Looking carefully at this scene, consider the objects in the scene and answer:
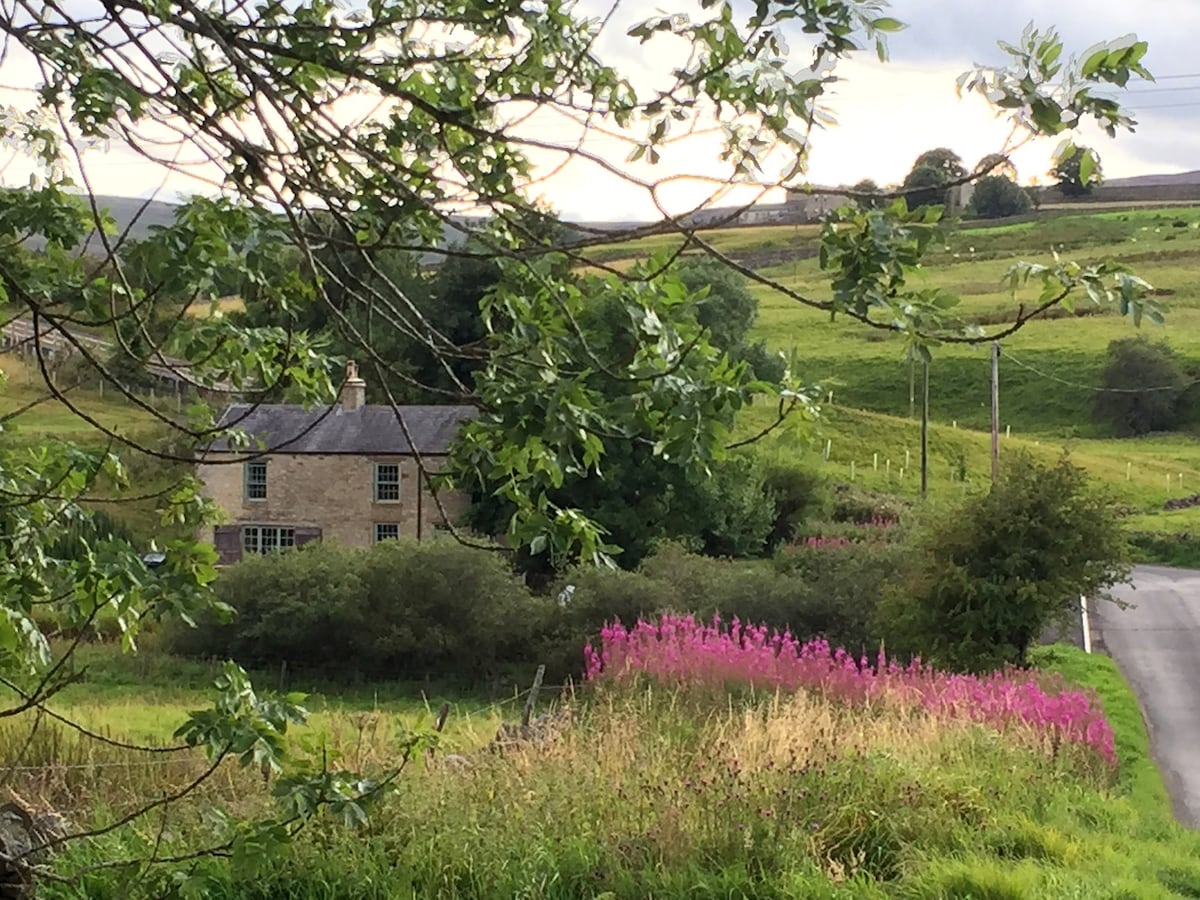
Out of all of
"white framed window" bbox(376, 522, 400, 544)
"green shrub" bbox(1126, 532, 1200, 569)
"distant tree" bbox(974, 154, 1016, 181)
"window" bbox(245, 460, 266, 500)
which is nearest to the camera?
"distant tree" bbox(974, 154, 1016, 181)

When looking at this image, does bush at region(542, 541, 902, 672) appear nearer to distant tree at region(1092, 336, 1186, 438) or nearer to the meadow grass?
the meadow grass

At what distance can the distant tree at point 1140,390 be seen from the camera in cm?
6084

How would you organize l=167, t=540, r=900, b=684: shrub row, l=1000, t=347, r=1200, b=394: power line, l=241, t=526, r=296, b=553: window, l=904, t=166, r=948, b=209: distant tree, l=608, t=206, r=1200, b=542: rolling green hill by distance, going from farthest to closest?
l=1000, t=347, r=1200, b=394: power line → l=608, t=206, r=1200, b=542: rolling green hill → l=241, t=526, r=296, b=553: window → l=167, t=540, r=900, b=684: shrub row → l=904, t=166, r=948, b=209: distant tree

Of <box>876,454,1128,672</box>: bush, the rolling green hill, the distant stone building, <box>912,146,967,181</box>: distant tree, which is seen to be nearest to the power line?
the rolling green hill

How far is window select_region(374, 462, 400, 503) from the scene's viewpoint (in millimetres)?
35781

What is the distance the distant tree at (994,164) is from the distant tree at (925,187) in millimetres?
75

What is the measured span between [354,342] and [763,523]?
32961mm

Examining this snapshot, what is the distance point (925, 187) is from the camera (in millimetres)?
2463

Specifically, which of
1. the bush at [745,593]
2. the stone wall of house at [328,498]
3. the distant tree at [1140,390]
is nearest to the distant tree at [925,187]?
the bush at [745,593]

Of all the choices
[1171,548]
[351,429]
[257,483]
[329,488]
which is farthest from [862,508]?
[257,483]

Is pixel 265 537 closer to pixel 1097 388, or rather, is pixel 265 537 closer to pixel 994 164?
pixel 994 164

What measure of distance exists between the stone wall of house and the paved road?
1759 cm

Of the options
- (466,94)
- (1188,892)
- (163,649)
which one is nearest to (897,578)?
(1188,892)

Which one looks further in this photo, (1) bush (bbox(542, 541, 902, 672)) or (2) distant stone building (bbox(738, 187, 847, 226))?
(1) bush (bbox(542, 541, 902, 672))
